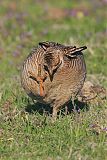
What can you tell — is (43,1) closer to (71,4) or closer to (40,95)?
(71,4)

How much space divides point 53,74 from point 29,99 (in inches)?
62.5

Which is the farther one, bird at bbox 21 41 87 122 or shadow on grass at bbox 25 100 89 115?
shadow on grass at bbox 25 100 89 115

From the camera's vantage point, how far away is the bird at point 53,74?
5230mm

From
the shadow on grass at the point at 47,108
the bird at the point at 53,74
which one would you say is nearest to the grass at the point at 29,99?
the shadow on grass at the point at 47,108

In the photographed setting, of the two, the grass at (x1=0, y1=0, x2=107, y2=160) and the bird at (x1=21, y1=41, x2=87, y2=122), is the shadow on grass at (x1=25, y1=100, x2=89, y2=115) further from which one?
the bird at (x1=21, y1=41, x2=87, y2=122)

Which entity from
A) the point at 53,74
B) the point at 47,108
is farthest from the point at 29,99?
the point at 53,74

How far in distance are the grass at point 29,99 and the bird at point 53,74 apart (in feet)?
0.91

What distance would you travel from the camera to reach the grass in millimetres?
5228

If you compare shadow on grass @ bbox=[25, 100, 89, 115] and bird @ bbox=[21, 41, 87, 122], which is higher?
bird @ bbox=[21, 41, 87, 122]

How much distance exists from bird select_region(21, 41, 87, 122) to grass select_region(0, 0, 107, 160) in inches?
10.9

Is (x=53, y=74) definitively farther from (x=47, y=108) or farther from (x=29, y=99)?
(x=29, y=99)

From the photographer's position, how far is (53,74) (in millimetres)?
5285

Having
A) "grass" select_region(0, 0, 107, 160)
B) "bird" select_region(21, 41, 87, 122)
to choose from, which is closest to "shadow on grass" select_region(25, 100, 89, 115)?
"grass" select_region(0, 0, 107, 160)

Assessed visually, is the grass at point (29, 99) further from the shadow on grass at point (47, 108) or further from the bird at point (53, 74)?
the bird at point (53, 74)
